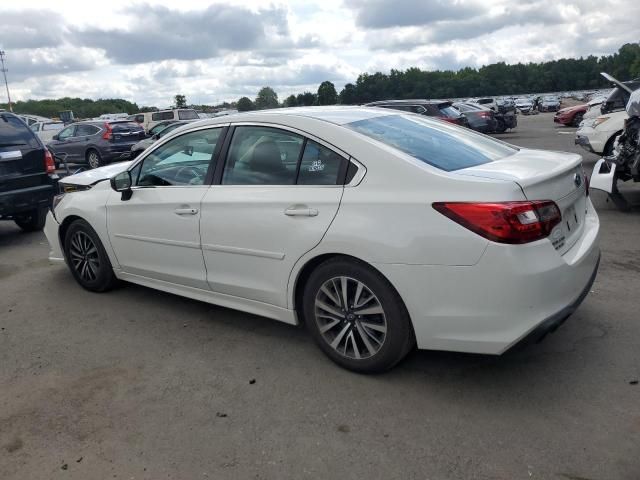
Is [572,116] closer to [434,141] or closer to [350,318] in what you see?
[434,141]

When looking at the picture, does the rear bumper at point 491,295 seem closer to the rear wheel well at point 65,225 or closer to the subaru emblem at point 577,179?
the subaru emblem at point 577,179

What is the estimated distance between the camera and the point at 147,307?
16.3 feet

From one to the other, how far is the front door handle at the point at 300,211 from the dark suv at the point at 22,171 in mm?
5341

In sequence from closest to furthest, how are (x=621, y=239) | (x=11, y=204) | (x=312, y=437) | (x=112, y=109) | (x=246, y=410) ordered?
(x=312, y=437) < (x=246, y=410) < (x=621, y=239) < (x=11, y=204) < (x=112, y=109)

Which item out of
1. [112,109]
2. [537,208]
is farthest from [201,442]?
[112,109]

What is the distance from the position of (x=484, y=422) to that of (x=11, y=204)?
668 cm

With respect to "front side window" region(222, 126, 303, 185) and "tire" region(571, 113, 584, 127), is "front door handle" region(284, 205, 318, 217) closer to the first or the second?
"front side window" region(222, 126, 303, 185)

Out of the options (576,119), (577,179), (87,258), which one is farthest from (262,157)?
(576,119)

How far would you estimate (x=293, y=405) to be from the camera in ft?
10.8

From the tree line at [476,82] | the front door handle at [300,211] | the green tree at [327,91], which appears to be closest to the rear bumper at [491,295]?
the front door handle at [300,211]

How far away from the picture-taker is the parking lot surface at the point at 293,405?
2770 millimetres

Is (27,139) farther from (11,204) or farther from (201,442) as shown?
(201,442)

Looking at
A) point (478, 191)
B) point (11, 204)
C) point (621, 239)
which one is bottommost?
point (621, 239)

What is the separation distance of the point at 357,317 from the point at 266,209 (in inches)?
35.8
